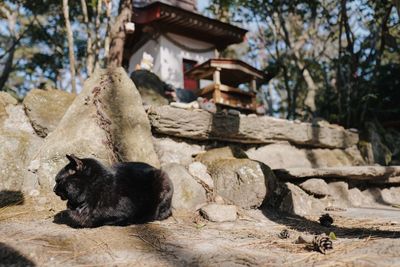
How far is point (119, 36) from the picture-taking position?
25.0 feet

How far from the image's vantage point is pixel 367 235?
3.49 metres

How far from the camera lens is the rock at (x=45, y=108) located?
224 inches

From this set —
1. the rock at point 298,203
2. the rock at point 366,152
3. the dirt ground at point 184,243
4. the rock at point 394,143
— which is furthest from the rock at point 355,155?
the dirt ground at point 184,243

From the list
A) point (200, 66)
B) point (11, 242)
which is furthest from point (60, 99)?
point (200, 66)

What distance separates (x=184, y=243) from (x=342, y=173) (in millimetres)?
3871

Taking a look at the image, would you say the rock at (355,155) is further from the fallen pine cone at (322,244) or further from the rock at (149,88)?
the fallen pine cone at (322,244)

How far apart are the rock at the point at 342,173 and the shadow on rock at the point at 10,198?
12.7 feet

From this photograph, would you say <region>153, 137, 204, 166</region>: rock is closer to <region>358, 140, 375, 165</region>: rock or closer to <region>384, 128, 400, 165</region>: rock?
<region>358, 140, 375, 165</region>: rock

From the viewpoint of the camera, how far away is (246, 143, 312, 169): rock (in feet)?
24.6

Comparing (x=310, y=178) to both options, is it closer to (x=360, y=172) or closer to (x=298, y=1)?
(x=360, y=172)

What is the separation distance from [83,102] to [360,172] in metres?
4.83

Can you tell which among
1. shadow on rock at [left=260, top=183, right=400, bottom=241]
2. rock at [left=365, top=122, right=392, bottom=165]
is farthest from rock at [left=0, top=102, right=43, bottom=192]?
rock at [left=365, top=122, right=392, bottom=165]

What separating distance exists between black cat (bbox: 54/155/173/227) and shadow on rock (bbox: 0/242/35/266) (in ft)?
3.10

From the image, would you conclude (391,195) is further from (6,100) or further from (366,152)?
(6,100)
